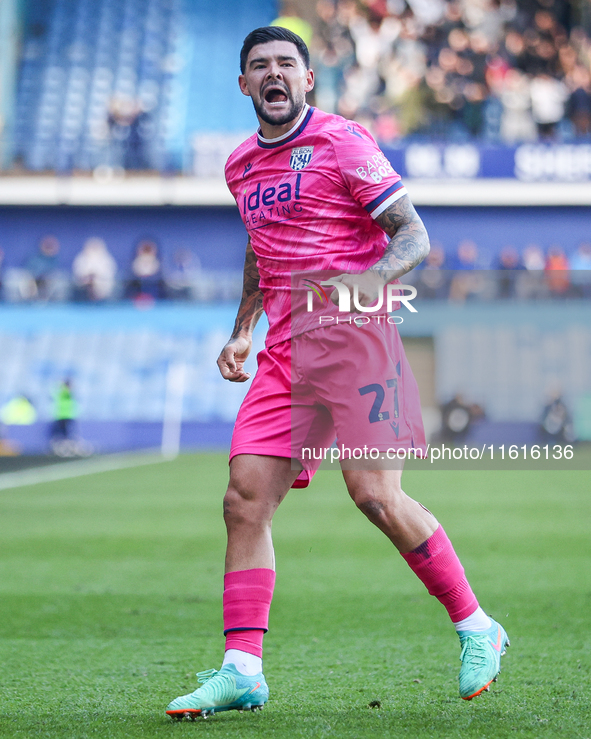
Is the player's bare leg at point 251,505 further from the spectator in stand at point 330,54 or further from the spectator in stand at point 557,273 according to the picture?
the spectator in stand at point 330,54

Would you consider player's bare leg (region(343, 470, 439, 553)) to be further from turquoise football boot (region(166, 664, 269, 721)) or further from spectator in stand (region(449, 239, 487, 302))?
spectator in stand (region(449, 239, 487, 302))

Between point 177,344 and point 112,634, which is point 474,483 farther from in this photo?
point 177,344

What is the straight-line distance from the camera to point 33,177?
24.8 meters

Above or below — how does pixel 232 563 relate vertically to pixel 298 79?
below

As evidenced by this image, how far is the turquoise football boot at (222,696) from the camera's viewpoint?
2879 millimetres

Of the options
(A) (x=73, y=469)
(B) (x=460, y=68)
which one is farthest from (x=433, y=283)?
(A) (x=73, y=469)

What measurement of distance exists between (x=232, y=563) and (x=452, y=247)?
22.5 m

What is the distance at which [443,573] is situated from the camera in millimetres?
3086

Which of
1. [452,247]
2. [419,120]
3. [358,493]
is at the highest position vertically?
[419,120]

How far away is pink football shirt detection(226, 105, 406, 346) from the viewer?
120 inches

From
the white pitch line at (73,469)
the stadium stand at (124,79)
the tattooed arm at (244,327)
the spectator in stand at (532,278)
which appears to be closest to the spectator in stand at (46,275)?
the stadium stand at (124,79)

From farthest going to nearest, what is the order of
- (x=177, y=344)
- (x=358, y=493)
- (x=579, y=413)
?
(x=177, y=344) < (x=579, y=413) < (x=358, y=493)

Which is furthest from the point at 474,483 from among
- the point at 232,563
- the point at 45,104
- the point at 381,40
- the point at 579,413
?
the point at 45,104

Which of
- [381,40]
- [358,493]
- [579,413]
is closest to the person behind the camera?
[358,493]
